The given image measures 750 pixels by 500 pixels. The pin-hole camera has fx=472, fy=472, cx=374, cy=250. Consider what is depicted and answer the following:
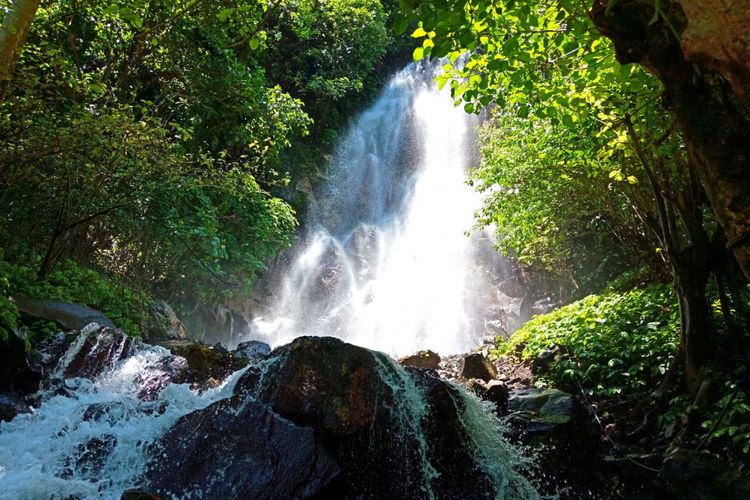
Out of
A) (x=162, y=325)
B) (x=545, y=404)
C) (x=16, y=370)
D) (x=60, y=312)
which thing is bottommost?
(x=545, y=404)

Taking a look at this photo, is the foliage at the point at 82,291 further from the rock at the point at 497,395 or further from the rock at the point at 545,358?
the rock at the point at 545,358

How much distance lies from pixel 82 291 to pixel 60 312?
5.37 feet

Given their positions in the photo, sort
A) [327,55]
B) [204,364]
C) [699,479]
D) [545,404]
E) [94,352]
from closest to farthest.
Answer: [699,479] < [545,404] < [94,352] < [204,364] < [327,55]

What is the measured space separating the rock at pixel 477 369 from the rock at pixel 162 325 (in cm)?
653

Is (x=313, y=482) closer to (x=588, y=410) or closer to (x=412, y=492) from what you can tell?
(x=412, y=492)

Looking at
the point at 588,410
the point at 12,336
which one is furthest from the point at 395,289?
the point at 12,336

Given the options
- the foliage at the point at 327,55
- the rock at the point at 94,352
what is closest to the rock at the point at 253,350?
the rock at the point at 94,352

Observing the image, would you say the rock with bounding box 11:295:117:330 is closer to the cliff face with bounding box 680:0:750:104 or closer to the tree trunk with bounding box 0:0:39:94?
the tree trunk with bounding box 0:0:39:94

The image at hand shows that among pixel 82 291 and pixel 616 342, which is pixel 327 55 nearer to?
pixel 82 291

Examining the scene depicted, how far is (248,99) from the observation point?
11.1 metres

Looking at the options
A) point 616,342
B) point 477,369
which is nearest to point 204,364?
point 477,369

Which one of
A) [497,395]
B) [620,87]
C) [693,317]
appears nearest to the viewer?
[693,317]

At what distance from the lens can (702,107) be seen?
232cm

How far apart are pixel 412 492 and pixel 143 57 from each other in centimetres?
1040
